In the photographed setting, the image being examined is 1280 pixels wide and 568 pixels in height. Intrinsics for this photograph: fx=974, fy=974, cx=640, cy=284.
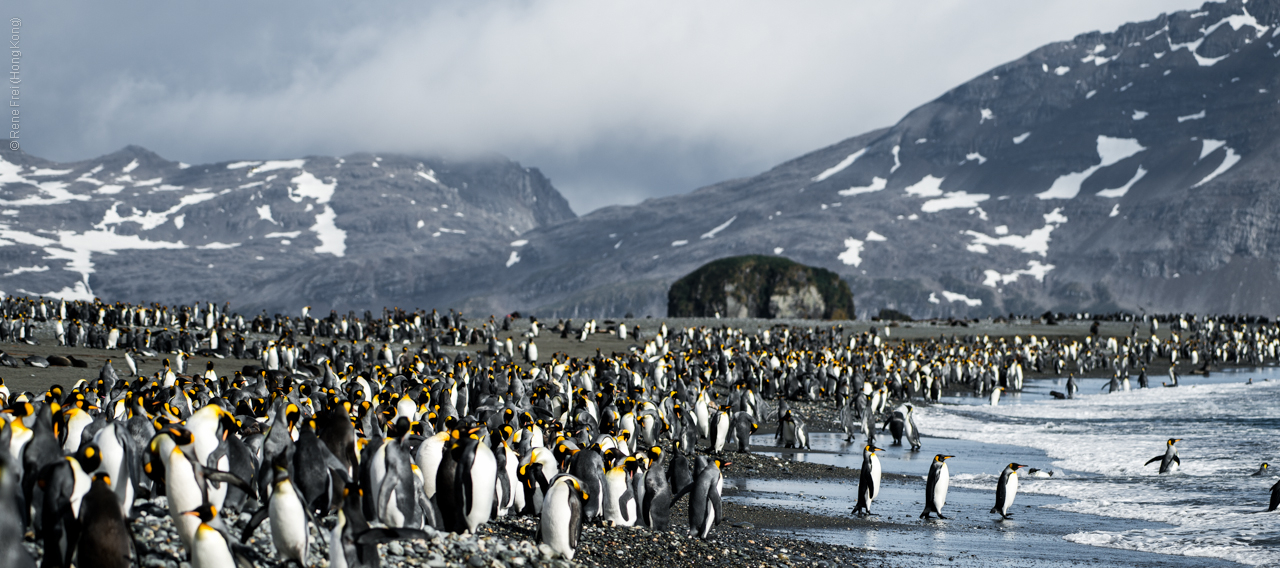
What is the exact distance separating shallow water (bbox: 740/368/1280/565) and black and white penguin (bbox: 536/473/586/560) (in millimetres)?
3579

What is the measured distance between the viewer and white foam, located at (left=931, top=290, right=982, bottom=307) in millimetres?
178375

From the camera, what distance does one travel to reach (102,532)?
6.26 m

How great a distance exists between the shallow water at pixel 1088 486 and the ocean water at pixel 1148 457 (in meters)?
0.03

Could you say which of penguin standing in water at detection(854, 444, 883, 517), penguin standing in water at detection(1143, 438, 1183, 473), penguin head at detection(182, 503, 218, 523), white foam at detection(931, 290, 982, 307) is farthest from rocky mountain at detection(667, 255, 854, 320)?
white foam at detection(931, 290, 982, 307)

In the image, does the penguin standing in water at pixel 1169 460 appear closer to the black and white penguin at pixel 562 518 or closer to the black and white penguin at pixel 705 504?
the black and white penguin at pixel 705 504

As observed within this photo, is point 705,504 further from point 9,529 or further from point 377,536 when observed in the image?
point 9,529

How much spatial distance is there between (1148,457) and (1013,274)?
604ft

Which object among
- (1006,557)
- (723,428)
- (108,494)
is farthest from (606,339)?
(108,494)

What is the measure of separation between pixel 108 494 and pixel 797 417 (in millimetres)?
14764

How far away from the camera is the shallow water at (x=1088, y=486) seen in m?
11.2

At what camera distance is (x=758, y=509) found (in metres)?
12.6

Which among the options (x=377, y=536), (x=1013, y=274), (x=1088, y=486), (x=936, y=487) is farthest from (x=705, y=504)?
(x=1013, y=274)

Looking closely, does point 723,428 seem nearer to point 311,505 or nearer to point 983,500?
point 983,500

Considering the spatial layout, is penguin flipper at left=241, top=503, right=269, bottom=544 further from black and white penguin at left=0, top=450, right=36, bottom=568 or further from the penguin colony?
black and white penguin at left=0, top=450, right=36, bottom=568
